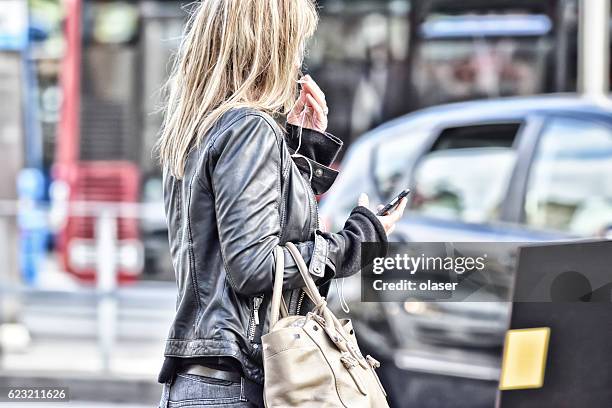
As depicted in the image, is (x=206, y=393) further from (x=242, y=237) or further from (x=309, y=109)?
(x=309, y=109)

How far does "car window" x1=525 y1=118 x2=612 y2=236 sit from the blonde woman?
305 cm

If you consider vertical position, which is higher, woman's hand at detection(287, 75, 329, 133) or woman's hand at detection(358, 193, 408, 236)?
woman's hand at detection(287, 75, 329, 133)

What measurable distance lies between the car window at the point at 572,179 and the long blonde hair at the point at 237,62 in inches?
121

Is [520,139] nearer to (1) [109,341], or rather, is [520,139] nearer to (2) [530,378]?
(2) [530,378]

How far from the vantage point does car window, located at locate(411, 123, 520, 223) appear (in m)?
5.51

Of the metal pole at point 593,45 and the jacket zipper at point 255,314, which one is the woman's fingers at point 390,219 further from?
the metal pole at point 593,45

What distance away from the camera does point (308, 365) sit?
7.09 feet

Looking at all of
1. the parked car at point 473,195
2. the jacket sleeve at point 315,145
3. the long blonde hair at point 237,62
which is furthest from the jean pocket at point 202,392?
the parked car at point 473,195

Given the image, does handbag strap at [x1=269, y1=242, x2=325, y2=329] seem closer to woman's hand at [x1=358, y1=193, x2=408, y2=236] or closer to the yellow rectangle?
woman's hand at [x1=358, y1=193, x2=408, y2=236]

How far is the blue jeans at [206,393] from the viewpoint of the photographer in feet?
7.48

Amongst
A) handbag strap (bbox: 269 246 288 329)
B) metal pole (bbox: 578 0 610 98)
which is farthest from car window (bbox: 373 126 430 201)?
handbag strap (bbox: 269 246 288 329)

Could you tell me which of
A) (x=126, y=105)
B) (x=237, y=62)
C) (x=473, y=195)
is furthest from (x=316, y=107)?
(x=126, y=105)

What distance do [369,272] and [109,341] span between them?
4.62 m

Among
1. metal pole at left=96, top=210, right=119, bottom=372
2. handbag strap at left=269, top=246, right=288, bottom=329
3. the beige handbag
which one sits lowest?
metal pole at left=96, top=210, right=119, bottom=372
